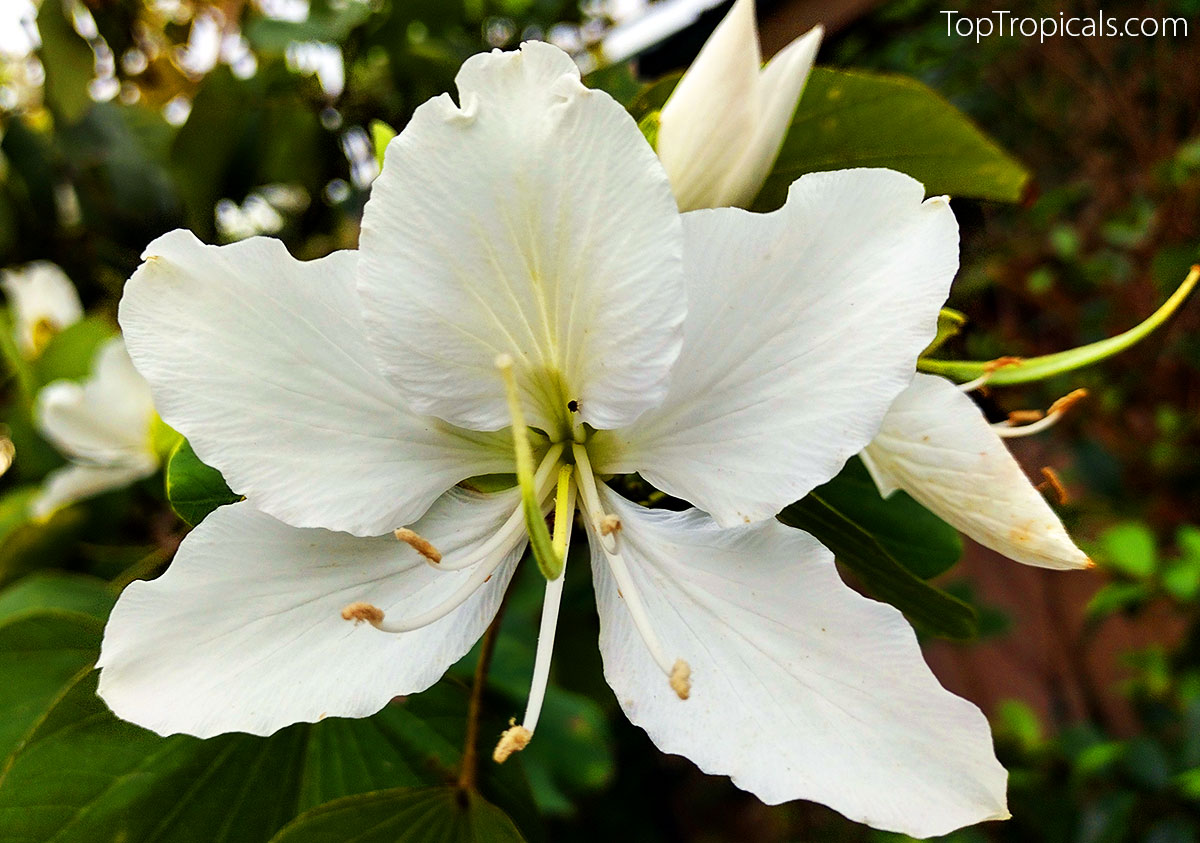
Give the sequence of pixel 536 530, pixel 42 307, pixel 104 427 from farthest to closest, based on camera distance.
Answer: pixel 42 307, pixel 104 427, pixel 536 530

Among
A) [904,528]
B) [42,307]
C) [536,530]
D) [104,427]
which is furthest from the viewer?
[42,307]

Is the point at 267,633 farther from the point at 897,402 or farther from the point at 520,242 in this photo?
the point at 897,402

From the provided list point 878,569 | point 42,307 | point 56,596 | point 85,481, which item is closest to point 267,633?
point 878,569

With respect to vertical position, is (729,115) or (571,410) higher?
(729,115)

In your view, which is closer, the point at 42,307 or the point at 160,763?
the point at 160,763

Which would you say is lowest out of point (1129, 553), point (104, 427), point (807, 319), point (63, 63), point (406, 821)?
point (1129, 553)

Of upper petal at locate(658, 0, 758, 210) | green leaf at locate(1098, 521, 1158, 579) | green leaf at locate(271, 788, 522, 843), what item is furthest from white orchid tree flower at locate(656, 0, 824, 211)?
green leaf at locate(1098, 521, 1158, 579)

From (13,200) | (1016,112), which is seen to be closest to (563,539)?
(13,200)

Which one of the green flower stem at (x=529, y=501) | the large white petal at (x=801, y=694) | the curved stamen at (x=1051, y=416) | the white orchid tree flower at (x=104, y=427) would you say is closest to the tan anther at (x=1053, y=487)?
the curved stamen at (x=1051, y=416)
